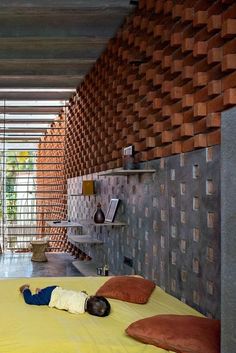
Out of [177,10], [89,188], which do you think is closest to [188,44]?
[177,10]

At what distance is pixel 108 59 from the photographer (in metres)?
6.88

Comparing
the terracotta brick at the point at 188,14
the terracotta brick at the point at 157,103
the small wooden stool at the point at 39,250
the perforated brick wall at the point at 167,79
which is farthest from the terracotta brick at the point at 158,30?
the small wooden stool at the point at 39,250

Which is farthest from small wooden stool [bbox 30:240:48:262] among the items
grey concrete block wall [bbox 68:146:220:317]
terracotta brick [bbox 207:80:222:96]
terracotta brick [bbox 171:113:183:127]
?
terracotta brick [bbox 207:80:222:96]

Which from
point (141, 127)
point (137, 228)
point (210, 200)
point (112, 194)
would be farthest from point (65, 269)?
point (210, 200)

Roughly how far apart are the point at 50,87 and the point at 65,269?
3564mm

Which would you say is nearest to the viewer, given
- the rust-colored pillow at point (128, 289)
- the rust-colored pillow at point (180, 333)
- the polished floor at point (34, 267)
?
the rust-colored pillow at point (180, 333)

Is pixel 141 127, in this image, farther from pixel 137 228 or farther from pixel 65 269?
pixel 65 269

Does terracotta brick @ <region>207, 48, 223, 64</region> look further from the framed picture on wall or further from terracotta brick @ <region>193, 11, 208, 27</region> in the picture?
the framed picture on wall

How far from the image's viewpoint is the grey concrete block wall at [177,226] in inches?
128

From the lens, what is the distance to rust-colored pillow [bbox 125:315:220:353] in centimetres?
256

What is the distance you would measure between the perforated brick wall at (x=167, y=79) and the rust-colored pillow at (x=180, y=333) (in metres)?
1.10

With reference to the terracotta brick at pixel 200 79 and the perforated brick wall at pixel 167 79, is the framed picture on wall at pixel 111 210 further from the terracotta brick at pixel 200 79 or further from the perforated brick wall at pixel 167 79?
the terracotta brick at pixel 200 79

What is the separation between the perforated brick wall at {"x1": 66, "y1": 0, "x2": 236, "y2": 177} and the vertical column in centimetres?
105

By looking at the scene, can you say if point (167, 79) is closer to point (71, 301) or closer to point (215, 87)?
point (215, 87)
